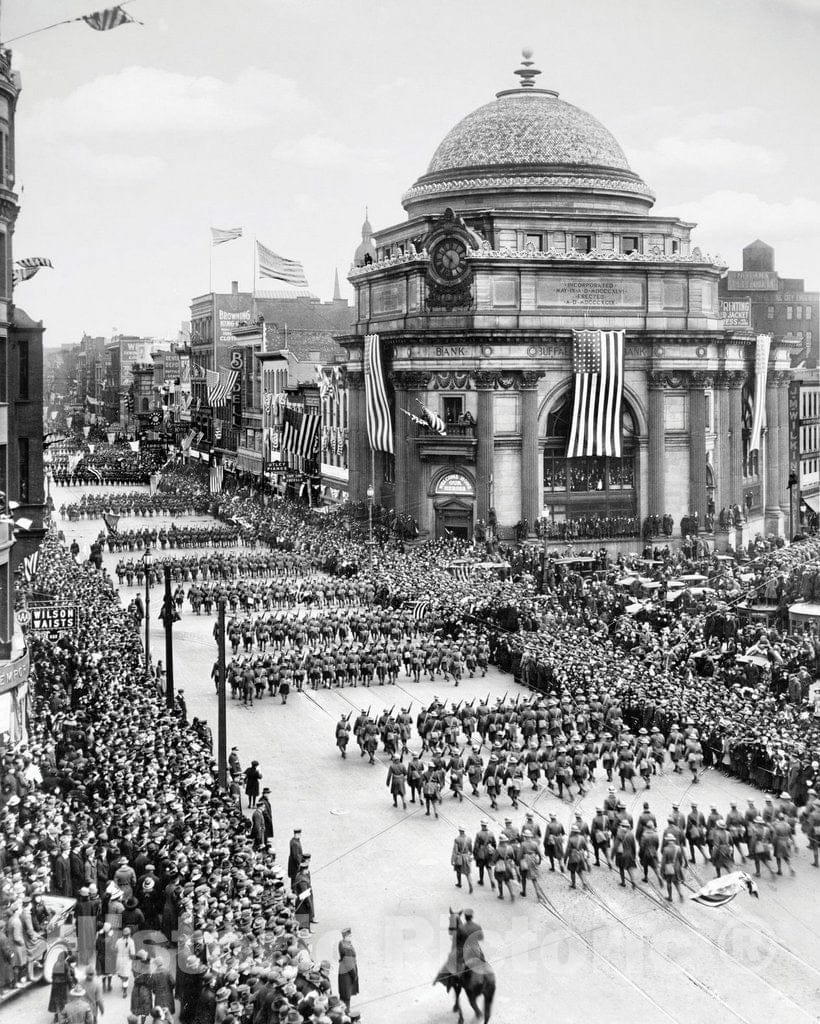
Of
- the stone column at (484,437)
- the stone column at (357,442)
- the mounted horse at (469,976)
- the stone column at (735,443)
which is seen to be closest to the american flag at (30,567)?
the stone column at (484,437)

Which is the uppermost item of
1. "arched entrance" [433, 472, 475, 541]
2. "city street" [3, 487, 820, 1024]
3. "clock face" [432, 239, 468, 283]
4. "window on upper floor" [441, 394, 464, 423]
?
"clock face" [432, 239, 468, 283]

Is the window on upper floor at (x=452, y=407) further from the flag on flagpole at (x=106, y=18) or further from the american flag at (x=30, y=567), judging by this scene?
the flag on flagpole at (x=106, y=18)

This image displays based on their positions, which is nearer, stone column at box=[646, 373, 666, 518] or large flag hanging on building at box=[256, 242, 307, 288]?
stone column at box=[646, 373, 666, 518]

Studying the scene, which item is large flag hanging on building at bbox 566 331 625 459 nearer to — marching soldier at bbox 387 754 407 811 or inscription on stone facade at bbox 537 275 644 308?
inscription on stone facade at bbox 537 275 644 308

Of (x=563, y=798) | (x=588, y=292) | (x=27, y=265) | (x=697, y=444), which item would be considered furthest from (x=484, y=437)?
(x=563, y=798)

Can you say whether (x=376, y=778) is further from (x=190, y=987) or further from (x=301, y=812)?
(x=190, y=987)

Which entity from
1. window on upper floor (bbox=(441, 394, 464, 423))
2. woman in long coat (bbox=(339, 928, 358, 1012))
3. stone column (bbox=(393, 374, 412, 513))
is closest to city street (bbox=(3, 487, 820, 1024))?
woman in long coat (bbox=(339, 928, 358, 1012))
